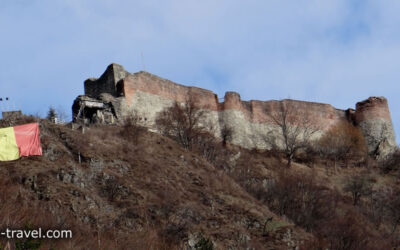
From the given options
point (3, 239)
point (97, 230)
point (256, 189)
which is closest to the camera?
point (3, 239)

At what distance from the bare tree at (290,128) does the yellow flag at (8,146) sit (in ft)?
69.7

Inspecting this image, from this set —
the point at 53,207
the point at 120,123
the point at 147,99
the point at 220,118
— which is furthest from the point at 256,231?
the point at 220,118

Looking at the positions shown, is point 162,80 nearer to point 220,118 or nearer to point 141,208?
point 220,118

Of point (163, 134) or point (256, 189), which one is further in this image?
point (163, 134)

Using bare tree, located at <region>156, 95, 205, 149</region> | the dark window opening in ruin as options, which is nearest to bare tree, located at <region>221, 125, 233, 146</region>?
bare tree, located at <region>156, 95, 205, 149</region>

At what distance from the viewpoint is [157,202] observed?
21.5 m

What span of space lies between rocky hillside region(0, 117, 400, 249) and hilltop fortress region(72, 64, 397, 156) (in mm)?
2482

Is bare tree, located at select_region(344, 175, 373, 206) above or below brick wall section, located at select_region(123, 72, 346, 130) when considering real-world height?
below

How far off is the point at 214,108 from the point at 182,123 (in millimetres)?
6141

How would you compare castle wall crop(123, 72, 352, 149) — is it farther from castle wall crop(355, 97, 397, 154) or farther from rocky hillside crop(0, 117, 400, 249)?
rocky hillside crop(0, 117, 400, 249)

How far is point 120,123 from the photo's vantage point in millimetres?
29891

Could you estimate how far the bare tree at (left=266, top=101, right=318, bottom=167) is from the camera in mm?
39728

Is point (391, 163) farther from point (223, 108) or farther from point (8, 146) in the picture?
point (8, 146)

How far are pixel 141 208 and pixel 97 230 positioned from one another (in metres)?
Result: 2.66
